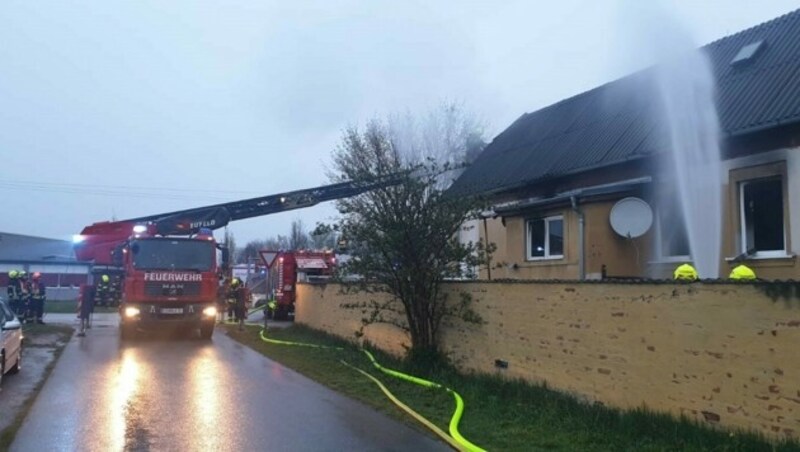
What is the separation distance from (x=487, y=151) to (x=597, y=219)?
954 centimetres

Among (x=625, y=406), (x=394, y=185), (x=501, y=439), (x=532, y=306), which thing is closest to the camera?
(x=501, y=439)

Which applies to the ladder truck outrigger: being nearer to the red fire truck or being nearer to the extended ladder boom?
the extended ladder boom

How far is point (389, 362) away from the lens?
12898 mm

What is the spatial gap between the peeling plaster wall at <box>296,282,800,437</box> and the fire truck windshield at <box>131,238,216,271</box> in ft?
35.6

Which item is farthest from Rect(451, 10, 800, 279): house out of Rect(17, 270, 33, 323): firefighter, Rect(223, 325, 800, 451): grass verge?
Rect(17, 270, 33, 323): firefighter

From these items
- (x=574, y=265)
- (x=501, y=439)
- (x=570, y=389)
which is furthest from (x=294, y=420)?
(x=574, y=265)

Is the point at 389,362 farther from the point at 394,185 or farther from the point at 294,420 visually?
the point at 294,420

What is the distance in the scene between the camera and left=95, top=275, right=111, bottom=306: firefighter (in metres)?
35.6

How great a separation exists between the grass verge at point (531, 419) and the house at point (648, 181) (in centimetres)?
449

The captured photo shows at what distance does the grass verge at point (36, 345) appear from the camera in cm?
721

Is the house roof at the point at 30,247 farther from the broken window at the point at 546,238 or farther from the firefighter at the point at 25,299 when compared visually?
the broken window at the point at 546,238

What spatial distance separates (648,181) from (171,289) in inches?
497

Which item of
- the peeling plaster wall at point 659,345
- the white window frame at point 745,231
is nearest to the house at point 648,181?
the white window frame at point 745,231

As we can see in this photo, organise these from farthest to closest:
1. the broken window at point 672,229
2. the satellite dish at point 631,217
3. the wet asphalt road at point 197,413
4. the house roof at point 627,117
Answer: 1. the broken window at point 672,229
2. the satellite dish at point 631,217
3. the house roof at point 627,117
4. the wet asphalt road at point 197,413
